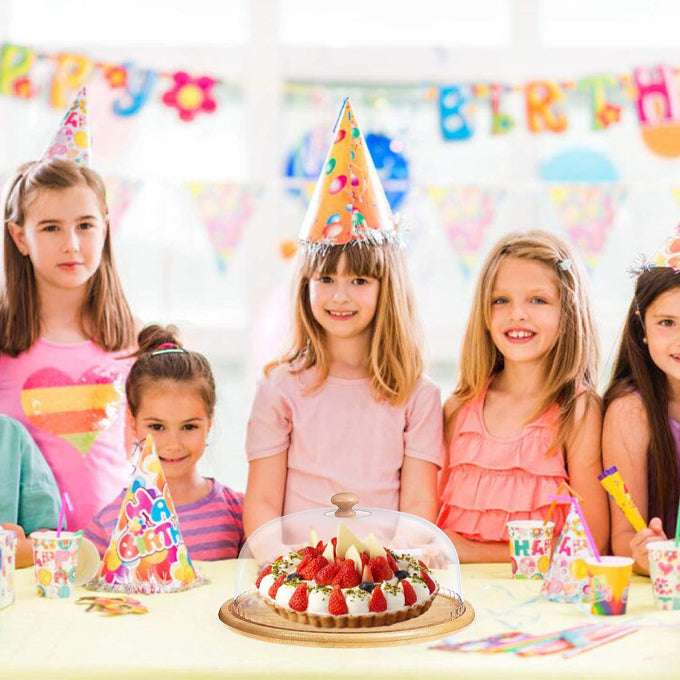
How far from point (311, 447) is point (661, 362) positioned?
0.72 meters

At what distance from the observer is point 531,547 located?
189cm

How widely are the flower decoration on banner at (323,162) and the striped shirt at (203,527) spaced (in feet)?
6.79

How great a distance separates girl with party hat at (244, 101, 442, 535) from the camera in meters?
2.26

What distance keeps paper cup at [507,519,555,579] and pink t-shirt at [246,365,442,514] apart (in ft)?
1.26

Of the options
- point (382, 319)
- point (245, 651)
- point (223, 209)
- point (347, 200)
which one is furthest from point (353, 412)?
point (223, 209)

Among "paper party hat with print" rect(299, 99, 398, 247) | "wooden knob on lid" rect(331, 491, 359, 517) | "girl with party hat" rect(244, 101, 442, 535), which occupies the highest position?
"paper party hat with print" rect(299, 99, 398, 247)

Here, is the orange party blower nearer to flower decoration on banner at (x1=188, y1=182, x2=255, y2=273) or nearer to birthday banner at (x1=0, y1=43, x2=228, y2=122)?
flower decoration on banner at (x1=188, y1=182, x2=255, y2=273)

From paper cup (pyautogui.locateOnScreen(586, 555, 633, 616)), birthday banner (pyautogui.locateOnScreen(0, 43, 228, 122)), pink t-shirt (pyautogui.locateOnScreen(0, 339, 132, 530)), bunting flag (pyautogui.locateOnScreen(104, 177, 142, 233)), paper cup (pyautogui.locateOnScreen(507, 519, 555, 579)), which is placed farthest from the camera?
bunting flag (pyautogui.locateOnScreen(104, 177, 142, 233))

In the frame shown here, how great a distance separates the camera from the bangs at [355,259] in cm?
227

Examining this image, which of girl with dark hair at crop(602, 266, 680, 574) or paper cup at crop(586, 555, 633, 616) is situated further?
girl with dark hair at crop(602, 266, 680, 574)

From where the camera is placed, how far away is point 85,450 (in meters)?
2.42

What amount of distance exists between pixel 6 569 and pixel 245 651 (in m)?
0.46

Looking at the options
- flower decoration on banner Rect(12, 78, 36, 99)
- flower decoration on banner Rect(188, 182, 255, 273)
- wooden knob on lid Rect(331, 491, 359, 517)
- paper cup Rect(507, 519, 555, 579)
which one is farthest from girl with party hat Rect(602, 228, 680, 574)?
flower decoration on banner Rect(12, 78, 36, 99)

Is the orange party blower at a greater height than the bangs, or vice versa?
the bangs
